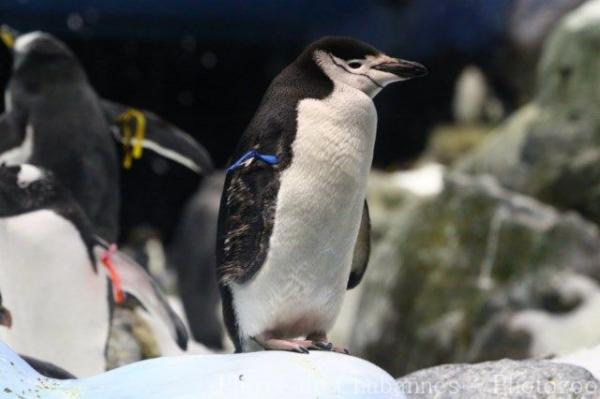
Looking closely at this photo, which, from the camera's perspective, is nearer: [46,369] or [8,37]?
[46,369]

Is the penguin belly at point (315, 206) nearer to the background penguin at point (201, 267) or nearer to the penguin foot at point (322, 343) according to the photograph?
the penguin foot at point (322, 343)

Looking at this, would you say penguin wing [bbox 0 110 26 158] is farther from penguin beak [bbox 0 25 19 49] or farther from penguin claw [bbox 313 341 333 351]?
penguin claw [bbox 313 341 333 351]

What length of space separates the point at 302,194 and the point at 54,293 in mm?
991

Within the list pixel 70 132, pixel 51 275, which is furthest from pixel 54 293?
pixel 70 132

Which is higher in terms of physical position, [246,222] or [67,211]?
[246,222]

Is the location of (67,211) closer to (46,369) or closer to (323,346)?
(46,369)

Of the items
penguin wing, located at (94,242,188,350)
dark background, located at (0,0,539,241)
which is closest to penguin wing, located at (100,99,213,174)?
penguin wing, located at (94,242,188,350)

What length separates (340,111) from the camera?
1.53m

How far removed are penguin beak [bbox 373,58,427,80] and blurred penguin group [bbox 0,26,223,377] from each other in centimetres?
86

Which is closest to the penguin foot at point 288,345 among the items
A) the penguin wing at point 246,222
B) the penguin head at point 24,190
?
the penguin wing at point 246,222

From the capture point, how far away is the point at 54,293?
2309 mm

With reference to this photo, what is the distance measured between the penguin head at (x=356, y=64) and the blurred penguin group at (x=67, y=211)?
802 mm

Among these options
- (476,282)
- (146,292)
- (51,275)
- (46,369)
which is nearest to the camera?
(46,369)

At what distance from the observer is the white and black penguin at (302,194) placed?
5.01 ft
